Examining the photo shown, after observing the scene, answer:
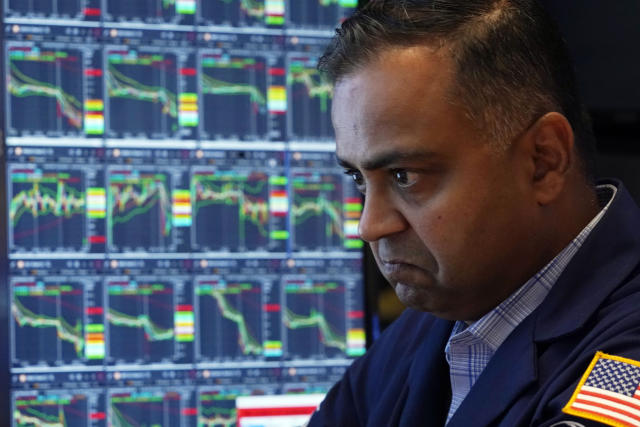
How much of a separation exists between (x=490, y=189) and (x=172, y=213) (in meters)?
0.85

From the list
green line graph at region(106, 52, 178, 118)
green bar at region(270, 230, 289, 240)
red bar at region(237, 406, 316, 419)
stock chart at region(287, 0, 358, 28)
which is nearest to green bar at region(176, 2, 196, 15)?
green line graph at region(106, 52, 178, 118)

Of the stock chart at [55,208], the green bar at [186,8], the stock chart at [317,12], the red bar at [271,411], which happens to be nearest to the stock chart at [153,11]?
the green bar at [186,8]

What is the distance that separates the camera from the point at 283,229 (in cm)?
193

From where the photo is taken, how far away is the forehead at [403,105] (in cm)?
116

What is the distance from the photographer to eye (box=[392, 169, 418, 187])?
1182 millimetres

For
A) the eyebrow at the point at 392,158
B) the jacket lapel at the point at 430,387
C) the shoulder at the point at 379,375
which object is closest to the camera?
the eyebrow at the point at 392,158

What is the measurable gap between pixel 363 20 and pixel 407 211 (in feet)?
0.90

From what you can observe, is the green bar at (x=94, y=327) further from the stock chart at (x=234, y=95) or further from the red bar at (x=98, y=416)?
the stock chart at (x=234, y=95)

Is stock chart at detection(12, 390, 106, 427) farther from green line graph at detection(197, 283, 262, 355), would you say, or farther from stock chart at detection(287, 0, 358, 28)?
stock chart at detection(287, 0, 358, 28)

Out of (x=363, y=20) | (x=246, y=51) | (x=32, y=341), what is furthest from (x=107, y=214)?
(x=363, y=20)

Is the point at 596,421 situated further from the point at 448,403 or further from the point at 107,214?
the point at 107,214

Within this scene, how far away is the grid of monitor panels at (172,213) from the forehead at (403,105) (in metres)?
0.74

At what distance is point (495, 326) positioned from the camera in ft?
4.25

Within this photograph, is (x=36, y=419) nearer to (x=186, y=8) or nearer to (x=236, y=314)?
(x=236, y=314)
